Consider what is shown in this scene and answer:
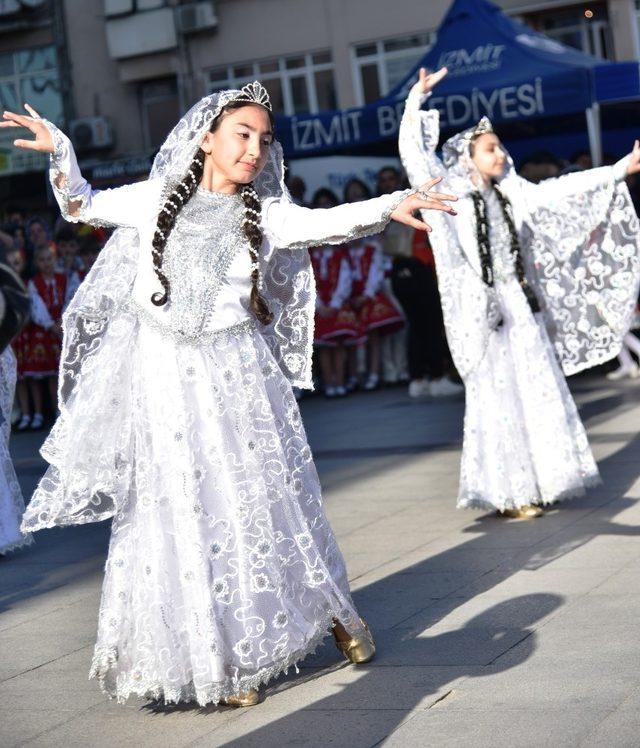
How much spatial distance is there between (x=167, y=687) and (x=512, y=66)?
35.9 feet

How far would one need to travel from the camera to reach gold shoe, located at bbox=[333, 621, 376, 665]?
16.5ft

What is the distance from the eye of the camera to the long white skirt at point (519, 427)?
7.60 m

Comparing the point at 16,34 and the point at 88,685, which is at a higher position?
the point at 16,34

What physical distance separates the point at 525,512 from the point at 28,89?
24829 mm

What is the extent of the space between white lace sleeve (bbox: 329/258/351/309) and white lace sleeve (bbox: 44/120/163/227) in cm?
1024

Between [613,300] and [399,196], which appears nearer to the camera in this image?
[399,196]

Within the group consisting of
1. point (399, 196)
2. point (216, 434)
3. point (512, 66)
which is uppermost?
point (512, 66)

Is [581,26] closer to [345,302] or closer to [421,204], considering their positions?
[345,302]

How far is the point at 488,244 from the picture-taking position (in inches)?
306

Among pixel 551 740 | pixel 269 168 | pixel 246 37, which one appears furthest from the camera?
pixel 246 37

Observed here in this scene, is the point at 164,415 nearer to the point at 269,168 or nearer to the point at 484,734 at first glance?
the point at 269,168

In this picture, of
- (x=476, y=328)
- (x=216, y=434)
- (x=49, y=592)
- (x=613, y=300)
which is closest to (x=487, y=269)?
(x=476, y=328)

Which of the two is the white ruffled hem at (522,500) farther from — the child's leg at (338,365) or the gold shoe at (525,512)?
the child's leg at (338,365)

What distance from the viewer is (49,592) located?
6938 mm
